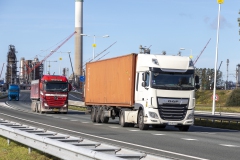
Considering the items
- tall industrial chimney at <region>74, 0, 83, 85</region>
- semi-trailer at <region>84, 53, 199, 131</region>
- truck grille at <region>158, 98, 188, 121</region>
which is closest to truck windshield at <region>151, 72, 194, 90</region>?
semi-trailer at <region>84, 53, 199, 131</region>

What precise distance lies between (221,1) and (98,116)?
16.9 meters

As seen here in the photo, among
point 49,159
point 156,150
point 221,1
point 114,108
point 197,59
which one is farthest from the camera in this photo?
point 197,59

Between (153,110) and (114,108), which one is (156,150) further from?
(114,108)

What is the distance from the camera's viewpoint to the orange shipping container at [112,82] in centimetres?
2844

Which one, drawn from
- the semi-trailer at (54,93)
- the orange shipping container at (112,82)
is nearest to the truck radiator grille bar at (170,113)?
the orange shipping container at (112,82)

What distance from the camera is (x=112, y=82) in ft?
104

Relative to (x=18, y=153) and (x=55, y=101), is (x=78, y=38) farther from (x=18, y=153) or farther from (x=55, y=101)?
(x=18, y=153)

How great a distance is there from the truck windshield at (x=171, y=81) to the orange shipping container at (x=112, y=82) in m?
2.27

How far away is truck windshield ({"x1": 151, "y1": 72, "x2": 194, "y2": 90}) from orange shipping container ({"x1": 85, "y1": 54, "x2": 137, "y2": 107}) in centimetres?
227

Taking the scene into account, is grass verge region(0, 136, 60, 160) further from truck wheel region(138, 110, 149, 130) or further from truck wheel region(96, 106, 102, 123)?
truck wheel region(96, 106, 102, 123)

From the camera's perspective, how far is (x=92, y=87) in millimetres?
36375

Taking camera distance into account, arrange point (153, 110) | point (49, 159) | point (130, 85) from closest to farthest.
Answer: point (49, 159), point (153, 110), point (130, 85)

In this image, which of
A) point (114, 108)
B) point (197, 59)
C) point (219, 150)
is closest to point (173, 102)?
point (114, 108)

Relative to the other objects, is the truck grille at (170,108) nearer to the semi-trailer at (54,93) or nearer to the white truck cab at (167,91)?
the white truck cab at (167,91)
